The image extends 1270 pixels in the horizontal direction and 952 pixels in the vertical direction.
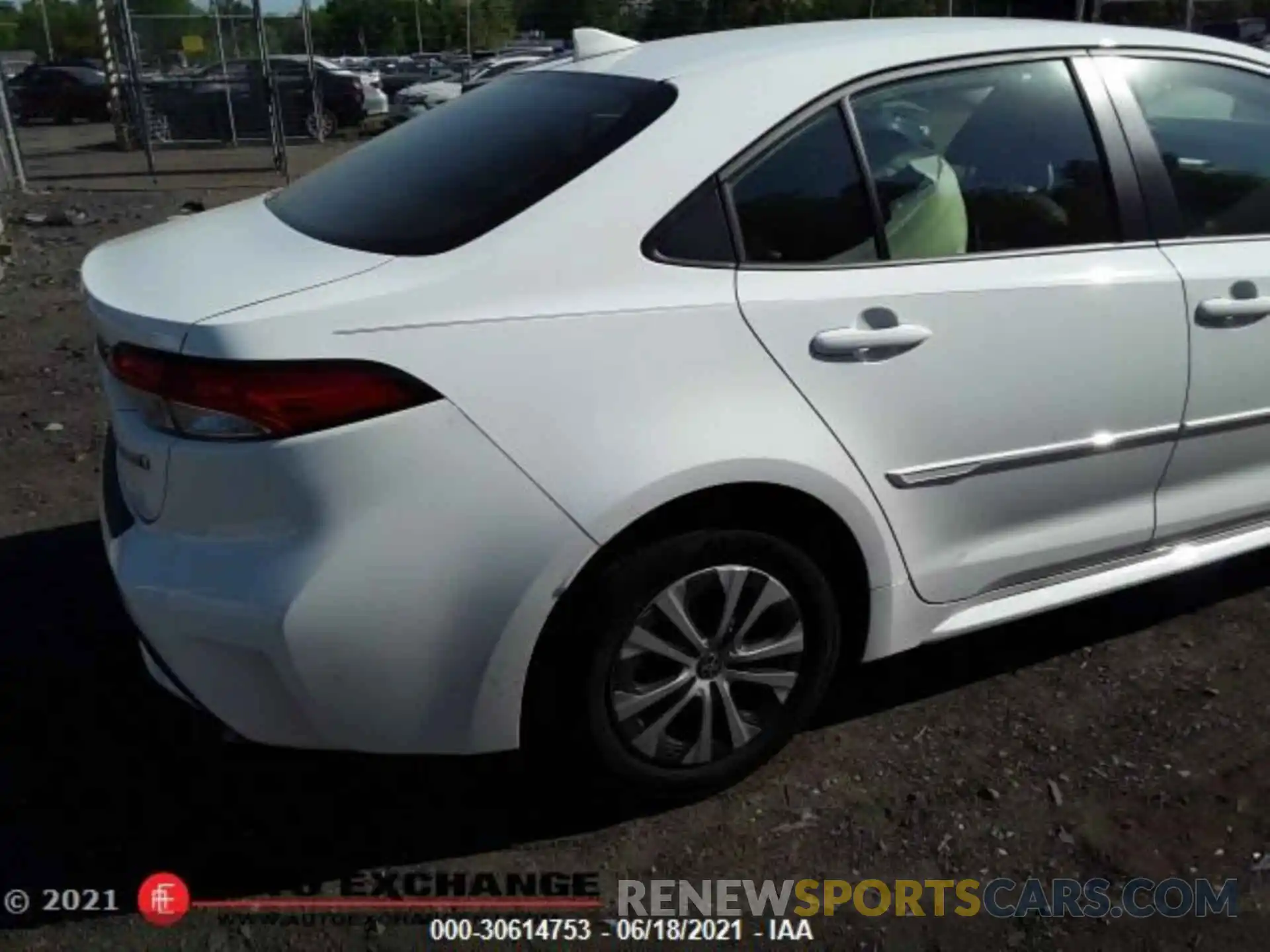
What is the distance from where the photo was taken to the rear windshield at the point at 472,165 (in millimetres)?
2438

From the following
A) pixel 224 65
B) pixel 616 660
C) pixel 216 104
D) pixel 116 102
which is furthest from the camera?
pixel 116 102

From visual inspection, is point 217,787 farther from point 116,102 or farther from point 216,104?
point 116,102

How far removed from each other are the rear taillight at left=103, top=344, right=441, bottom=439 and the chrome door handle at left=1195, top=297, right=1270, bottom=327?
201 centimetres

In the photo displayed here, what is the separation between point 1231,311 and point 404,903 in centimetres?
248

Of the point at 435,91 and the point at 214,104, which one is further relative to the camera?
the point at 435,91

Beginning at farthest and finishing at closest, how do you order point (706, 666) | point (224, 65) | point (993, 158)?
point (224, 65) < point (993, 158) < point (706, 666)

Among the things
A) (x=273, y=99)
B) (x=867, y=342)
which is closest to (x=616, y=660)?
(x=867, y=342)

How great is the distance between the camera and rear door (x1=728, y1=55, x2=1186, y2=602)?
8.37 ft

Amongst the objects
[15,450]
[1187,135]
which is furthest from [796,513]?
[15,450]

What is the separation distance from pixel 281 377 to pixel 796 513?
1.14 meters

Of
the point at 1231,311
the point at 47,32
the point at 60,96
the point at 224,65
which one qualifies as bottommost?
the point at 60,96

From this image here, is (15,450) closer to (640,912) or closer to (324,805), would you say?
(324,805)

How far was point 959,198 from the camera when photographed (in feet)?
9.25

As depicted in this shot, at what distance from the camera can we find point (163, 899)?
2445 millimetres
